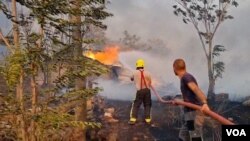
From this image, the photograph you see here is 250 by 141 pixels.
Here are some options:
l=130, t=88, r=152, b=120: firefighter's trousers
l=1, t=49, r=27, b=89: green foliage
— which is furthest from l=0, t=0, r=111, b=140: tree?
l=130, t=88, r=152, b=120: firefighter's trousers

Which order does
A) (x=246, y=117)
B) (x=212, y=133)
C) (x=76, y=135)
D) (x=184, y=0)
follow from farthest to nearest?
1. (x=184, y=0)
2. (x=246, y=117)
3. (x=212, y=133)
4. (x=76, y=135)

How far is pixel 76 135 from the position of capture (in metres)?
11.5

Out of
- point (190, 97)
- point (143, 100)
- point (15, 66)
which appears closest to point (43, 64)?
point (15, 66)

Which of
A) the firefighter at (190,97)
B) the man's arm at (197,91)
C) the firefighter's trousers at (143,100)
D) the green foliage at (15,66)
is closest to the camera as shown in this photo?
the green foliage at (15,66)

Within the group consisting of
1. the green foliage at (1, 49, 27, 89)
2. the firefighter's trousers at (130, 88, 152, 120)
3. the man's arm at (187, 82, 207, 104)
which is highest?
the green foliage at (1, 49, 27, 89)

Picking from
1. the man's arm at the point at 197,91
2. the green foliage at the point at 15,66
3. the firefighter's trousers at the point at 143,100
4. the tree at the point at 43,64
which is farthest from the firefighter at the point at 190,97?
the firefighter's trousers at the point at 143,100

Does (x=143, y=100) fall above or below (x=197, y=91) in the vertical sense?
below

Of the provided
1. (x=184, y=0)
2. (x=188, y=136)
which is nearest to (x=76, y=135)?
(x=188, y=136)

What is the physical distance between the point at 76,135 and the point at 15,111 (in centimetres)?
549

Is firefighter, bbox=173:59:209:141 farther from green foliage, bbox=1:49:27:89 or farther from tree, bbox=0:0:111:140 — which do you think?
green foliage, bbox=1:49:27:89

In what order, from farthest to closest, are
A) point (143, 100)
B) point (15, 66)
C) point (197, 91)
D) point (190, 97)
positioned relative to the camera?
1. point (143, 100)
2. point (190, 97)
3. point (197, 91)
4. point (15, 66)

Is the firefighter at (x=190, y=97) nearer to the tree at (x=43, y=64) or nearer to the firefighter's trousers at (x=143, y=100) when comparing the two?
the tree at (x=43, y=64)

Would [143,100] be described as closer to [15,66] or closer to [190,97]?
[190,97]

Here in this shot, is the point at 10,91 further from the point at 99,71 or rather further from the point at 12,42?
the point at 99,71
